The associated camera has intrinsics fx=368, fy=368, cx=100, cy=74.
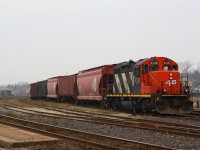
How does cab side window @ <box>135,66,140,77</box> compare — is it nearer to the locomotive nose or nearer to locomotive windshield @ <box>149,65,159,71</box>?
locomotive windshield @ <box>149,65,159,71</box>

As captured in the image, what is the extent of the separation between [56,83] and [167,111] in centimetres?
2844

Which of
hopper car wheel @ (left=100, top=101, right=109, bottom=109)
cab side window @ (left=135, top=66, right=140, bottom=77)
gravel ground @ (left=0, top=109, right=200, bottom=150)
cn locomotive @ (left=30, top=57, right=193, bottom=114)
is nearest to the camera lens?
gravel ground @ (left=0, top=109, right=200, bottom=150)

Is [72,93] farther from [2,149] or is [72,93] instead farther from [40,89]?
[2,149]

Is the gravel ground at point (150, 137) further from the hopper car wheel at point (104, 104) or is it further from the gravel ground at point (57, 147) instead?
the hopper car wheel at point (104, 104)

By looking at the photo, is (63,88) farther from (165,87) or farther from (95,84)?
(165,87)

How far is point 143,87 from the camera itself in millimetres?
21688

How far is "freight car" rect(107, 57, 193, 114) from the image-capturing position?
20.4 m

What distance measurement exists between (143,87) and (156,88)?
1.04 meters

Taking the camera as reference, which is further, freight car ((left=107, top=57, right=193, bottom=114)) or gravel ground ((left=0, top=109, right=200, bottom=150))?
freight car ((left=107, top=57, right=193, bottom=114))

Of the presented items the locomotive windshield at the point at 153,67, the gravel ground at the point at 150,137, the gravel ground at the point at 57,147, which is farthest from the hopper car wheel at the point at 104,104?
the gravel ground at the point at 57,147

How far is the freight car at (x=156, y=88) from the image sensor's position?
20375 millimetres

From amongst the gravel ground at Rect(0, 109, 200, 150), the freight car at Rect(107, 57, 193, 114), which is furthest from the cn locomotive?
the gravel ground at Rect(0, 109, 200, 150)

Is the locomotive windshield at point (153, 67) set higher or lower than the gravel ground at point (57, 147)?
higher

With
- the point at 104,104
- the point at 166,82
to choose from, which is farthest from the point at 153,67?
the point at 104,104
